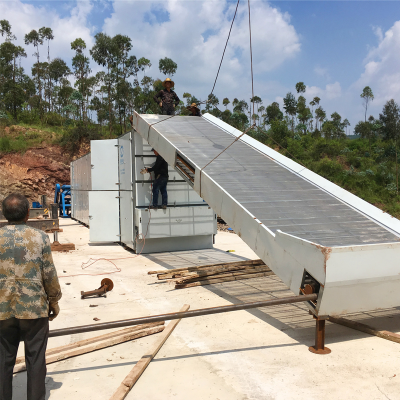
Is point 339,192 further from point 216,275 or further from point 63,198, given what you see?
point 63,198

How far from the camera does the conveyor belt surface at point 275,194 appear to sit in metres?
4.89

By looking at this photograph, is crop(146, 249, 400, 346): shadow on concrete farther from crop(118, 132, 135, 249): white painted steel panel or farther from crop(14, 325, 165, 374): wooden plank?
crop(118, 132, 135, 249): white painted steel panel

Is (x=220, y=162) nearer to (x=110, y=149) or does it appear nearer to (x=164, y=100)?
(x=164, y=100)

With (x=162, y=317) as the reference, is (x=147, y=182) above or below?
above

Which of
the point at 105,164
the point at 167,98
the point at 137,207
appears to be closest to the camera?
the point at 137,207

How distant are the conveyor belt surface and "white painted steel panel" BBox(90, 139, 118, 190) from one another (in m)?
2.85

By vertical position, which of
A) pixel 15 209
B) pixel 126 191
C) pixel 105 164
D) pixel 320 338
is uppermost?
pixel 105 164

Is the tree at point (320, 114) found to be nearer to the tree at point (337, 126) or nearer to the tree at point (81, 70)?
the tree at point (337, 126)

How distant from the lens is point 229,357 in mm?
4137

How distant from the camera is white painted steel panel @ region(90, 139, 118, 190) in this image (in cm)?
1116

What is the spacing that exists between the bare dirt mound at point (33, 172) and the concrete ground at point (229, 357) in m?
22.2

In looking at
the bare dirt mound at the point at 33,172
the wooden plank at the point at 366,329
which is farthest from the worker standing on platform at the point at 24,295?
the bare dirt mound at the point at 33,172

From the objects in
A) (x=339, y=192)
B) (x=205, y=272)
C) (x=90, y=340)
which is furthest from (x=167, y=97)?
(x=90, y=340)

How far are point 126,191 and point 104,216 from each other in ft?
3.45
